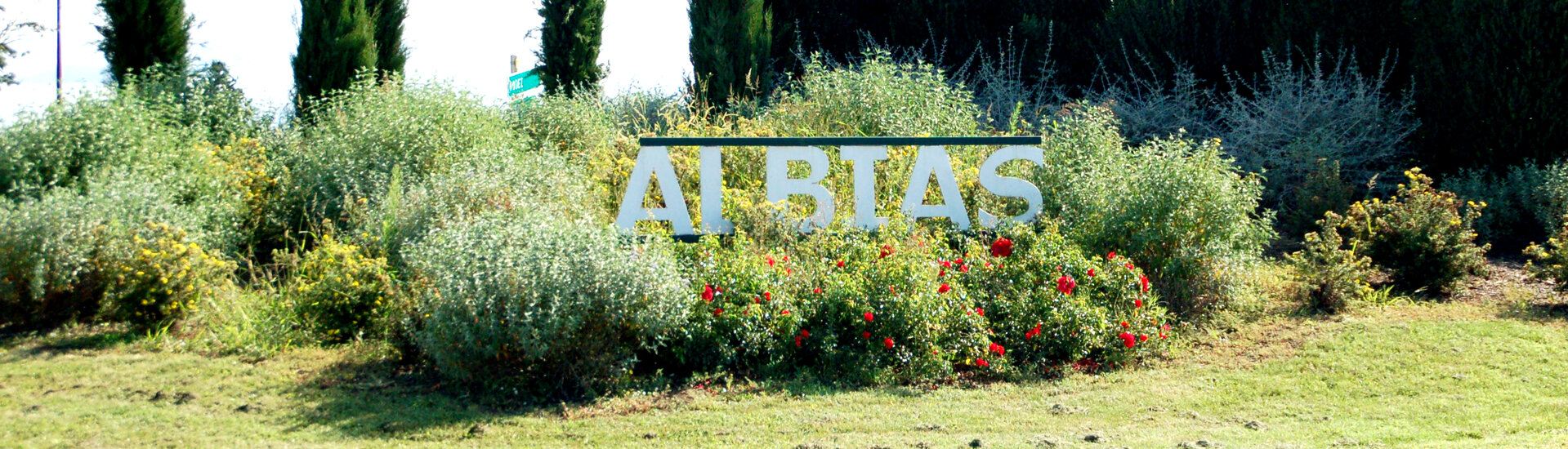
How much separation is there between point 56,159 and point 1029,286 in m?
6.62

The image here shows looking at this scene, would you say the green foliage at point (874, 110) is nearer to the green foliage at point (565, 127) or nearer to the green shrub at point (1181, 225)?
the green foliage at point (565, 127)

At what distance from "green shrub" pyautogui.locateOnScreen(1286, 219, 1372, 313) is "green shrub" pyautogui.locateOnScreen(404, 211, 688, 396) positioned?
14.4 ft

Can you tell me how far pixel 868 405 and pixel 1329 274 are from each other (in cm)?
373

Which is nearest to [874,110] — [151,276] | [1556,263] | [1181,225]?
[1181,225]

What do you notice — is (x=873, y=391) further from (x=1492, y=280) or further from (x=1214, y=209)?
(x=1492, y=280)

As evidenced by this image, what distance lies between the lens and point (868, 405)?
550 centimetres

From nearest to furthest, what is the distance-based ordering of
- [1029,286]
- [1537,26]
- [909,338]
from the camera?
[909,338], [1029,286], [1537,26]

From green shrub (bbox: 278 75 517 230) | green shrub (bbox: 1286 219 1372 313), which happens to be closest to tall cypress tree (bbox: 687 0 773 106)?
green shrub (bbox: 278 75 517 230)

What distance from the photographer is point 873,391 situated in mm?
5770

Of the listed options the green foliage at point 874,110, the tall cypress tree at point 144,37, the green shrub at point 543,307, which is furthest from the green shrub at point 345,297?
the tall cypress tree at point 144,37

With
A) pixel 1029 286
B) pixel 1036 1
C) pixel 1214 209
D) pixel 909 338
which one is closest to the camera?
pixel 909 338

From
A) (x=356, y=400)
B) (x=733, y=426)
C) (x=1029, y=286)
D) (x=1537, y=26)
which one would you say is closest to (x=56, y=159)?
(x=356, y=400)

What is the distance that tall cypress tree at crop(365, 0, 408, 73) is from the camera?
12.4 metres

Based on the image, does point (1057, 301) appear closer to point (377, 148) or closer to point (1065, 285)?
point (1065, 285)
